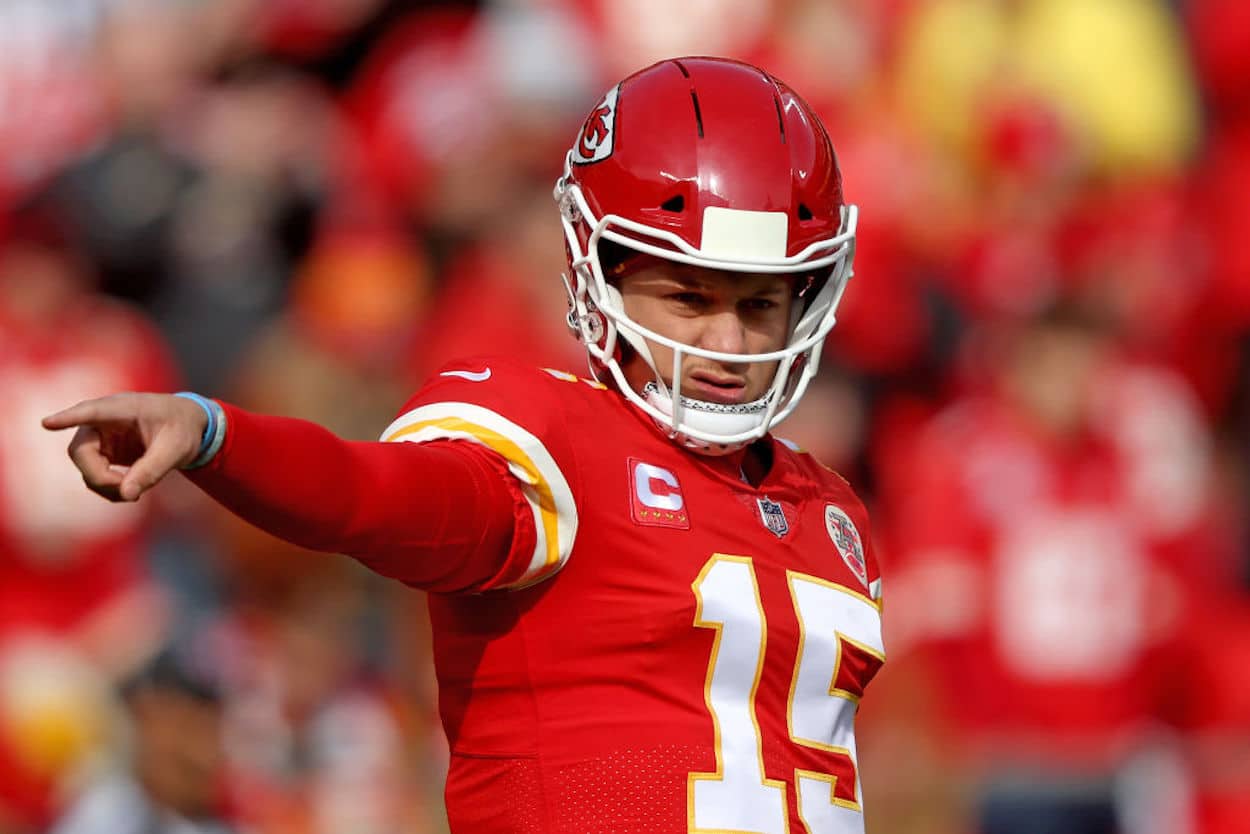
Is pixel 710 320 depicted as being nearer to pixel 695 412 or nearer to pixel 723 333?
pixel 723 333

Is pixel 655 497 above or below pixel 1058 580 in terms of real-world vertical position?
above

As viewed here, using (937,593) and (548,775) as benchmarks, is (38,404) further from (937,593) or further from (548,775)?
(548,775)

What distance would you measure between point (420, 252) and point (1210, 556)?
9.64 feet

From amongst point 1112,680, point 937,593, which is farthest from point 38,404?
point 1112,680

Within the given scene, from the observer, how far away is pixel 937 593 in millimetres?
6719

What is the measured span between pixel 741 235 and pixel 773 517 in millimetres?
407

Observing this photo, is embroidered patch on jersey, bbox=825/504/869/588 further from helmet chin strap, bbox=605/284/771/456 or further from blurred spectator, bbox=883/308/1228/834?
blurred spectator, bbox=883/308/1228/834

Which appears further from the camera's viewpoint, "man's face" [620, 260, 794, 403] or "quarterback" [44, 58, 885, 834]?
"man's face" [620, 260, 794, 403]

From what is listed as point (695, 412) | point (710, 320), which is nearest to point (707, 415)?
point (695, 412)

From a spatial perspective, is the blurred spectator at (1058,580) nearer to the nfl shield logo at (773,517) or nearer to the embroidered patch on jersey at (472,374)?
the nfl shield logo at (773,517)

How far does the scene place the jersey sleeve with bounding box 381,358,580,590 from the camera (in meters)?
2.78

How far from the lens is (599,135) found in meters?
3.18

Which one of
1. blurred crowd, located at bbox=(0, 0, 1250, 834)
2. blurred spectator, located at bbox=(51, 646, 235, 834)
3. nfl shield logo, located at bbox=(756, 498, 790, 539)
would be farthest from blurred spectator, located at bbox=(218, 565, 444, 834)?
→ nfl shield logo, located at bbox=(756, 498, 790, 539)

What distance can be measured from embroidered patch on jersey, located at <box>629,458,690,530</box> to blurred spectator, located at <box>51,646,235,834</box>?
8.95 feet
